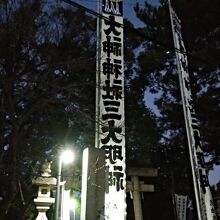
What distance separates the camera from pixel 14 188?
10.8m

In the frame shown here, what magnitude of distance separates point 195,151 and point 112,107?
8.73 feet

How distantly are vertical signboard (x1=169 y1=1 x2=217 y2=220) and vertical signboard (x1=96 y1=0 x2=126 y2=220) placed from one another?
186 cm

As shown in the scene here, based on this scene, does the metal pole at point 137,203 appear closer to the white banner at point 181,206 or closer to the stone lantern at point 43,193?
the white banner at point 181,206

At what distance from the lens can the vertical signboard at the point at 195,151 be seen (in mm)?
8844

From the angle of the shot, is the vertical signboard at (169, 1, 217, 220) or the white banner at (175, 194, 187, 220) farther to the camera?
the white banner at (175, 194, 187, 220)

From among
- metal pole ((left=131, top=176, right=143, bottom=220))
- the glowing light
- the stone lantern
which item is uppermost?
the glowing light

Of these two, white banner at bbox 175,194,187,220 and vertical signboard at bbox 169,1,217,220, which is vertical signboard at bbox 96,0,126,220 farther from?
white banner at bbox 175,194,187,220

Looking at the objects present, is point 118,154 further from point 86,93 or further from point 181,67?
point 86,93

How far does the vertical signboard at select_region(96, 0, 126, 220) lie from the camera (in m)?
8.13

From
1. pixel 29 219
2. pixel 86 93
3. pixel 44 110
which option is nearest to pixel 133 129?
pixel 86 93

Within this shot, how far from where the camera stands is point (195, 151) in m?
9.30

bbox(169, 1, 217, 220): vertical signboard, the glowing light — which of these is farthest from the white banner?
the glowing light

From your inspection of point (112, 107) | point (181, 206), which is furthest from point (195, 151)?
point (181, 206)

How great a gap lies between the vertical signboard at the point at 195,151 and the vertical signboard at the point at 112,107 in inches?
73.3
